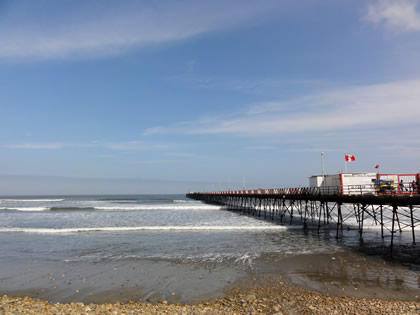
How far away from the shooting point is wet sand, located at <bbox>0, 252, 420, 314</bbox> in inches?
340

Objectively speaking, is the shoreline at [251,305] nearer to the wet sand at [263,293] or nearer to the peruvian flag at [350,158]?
the wet sand at [263,293]

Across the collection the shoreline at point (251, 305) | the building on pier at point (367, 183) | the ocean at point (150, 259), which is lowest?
the ocean at point (150, 259)

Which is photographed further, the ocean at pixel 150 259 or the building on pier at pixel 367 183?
the building on pier at pixel 367 183

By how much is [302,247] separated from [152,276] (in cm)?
1032

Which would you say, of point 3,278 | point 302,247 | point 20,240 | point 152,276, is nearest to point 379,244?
point 302,247

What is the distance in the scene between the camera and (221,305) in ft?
29.7

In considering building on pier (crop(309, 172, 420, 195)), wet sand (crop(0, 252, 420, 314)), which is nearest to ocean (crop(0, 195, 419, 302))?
wet sand (crop(0, 252, 420, 314))

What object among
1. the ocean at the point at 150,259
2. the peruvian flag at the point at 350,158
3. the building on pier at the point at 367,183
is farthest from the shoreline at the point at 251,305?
the peruvian flag at the point at 350,158

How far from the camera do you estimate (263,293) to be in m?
10.1

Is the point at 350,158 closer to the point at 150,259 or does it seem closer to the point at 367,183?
the point at 367,183

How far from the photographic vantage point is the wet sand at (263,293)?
8633mm

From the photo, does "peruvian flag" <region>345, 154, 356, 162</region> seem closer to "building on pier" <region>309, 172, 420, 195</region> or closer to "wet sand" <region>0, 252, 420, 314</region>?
"building on pier" <region>309, 172, 420, 195</region>

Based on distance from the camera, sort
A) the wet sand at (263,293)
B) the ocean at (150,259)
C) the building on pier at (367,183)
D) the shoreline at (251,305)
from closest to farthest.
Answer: the shoreline at (251,305)
the wet sand at (263,293)
the ocean at (150,259)
the building on pier at (367,183)

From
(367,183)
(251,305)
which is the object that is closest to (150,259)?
(251,305)
